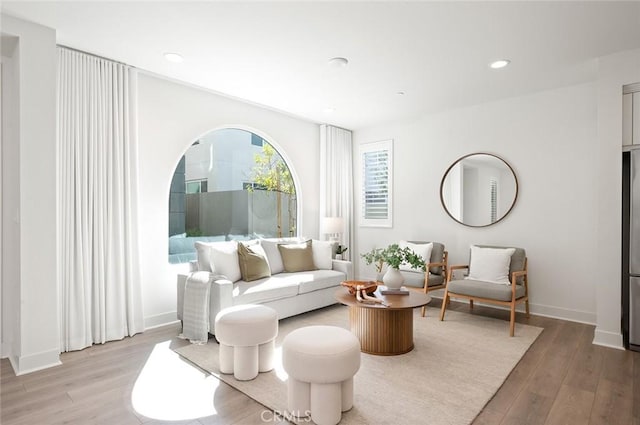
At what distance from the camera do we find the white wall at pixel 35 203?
2768 mm

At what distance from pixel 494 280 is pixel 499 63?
2.39 meters

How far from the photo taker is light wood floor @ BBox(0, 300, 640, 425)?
7.05ft

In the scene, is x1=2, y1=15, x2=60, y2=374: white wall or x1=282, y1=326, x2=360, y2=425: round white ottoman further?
x1=2, y1=15, x2=60, y2=374: white wall

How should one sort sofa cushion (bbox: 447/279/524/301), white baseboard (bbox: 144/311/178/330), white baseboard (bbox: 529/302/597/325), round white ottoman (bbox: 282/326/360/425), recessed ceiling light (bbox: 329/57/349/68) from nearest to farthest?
round white ottoman (bbox: 282/326/360/425) < recessed ceiling light (bbox: 329/57/349/68) < sofa cushion (bbox: 447/279/524/301) < white baseboard (bbox: 144/311/178/330) < white baseboard (bbox: 529/302/597/325)

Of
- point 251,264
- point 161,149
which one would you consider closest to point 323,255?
point 251,264

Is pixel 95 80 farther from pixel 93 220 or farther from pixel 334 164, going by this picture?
pixel 334 164

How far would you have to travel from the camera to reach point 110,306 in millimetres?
3449

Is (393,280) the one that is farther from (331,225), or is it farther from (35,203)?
(35,203)

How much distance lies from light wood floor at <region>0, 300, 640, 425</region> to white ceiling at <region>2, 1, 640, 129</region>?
2.76 meters

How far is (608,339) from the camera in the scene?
10.8 feet

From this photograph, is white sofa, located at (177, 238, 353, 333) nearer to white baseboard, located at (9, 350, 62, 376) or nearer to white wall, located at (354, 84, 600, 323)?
white baseboard, located at (9, 350, 62, 376)

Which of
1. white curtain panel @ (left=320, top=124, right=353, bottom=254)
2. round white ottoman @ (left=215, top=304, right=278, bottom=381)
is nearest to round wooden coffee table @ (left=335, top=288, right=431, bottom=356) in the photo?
round white ottoman @ (left=215, top=304, right=278, bottom=381)

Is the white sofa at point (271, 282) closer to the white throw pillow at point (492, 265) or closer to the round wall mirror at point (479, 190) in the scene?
the white throw pillow at point (492, 265)

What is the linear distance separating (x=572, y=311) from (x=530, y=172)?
175 centimetres
